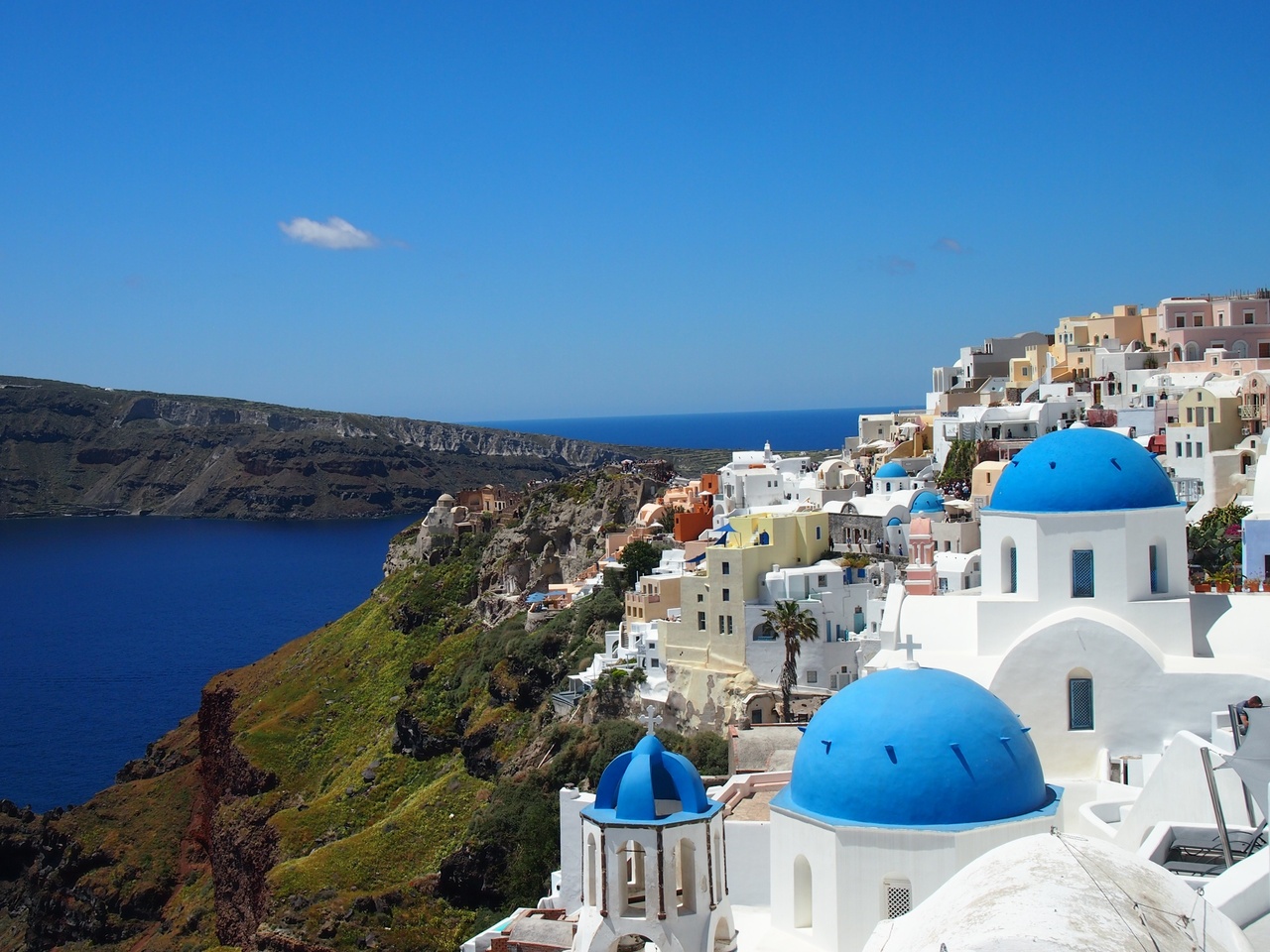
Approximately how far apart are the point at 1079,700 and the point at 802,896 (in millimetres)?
6290

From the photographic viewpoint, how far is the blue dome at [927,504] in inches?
1683

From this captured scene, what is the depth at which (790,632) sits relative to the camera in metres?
35.4

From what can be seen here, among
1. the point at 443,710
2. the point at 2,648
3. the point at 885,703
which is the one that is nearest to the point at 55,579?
the point at 2,648

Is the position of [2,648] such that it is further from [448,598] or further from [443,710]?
[443,710]

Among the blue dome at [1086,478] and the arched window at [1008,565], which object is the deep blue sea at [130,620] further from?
the blue dome at [1086,478]

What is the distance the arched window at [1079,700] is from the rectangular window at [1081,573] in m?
1.22

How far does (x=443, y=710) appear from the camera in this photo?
177ft

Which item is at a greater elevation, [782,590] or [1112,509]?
[1112,509]

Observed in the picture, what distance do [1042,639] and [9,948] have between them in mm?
51728

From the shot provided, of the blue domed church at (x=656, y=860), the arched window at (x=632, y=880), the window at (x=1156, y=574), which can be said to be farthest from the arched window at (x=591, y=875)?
the window at (x=1156, y=574)

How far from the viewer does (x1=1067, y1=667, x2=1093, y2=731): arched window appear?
760 inches

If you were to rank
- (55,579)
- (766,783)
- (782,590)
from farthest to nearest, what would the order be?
1. (55,579)
2. (782,590)
3. (766,783)

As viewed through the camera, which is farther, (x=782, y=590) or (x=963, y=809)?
(x=782, y=590)

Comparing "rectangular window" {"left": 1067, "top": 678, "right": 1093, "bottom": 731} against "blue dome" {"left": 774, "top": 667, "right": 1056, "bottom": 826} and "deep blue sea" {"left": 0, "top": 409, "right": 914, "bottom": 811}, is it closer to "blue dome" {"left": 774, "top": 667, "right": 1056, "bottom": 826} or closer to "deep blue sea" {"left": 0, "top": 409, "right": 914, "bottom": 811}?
"blue dome" {"left": 774, "top": 667, "right": 1056, "bottom": 826}
